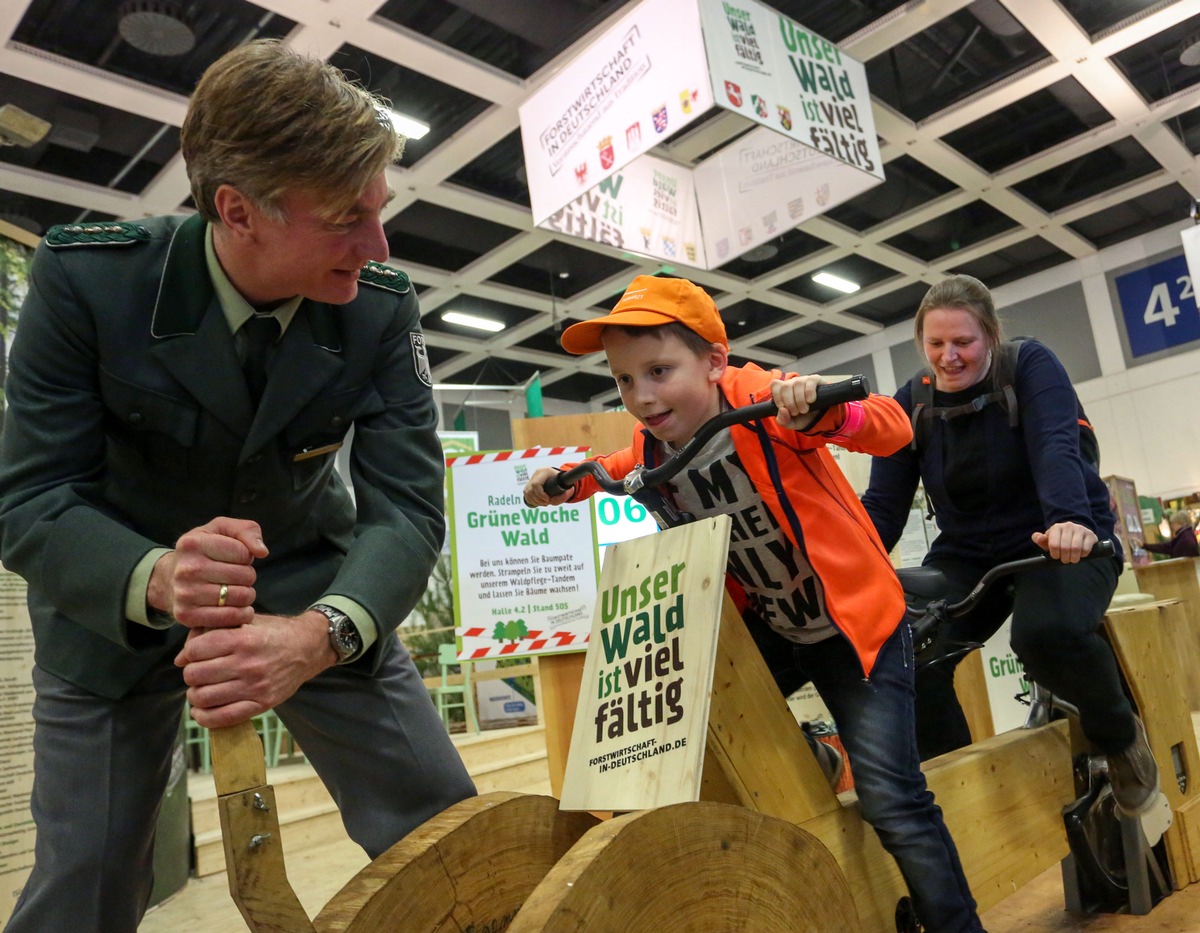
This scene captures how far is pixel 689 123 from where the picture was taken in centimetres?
455

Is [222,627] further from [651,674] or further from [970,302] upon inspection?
[970,302]

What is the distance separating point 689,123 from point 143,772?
410 centimetres

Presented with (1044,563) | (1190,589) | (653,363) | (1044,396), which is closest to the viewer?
(653,363)

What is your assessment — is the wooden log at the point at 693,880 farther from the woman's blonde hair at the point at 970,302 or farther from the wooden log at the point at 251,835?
the woman's blonde hair at the point at 970,302

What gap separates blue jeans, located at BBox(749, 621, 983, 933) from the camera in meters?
1.54

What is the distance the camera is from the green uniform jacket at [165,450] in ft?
3.71

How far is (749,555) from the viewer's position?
1.69 m

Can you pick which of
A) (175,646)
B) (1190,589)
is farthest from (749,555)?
(1190,589)

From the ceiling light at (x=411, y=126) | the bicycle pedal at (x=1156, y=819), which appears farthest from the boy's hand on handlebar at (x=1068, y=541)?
the ceiling light at (x=411, y=126)

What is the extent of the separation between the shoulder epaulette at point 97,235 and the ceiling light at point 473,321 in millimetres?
10126

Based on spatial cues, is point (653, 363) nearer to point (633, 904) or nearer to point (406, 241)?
point (633, 904)

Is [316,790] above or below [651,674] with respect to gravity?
below

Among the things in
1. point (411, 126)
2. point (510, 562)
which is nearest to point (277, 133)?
point (510, 562)

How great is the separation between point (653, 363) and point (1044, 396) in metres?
1.12
